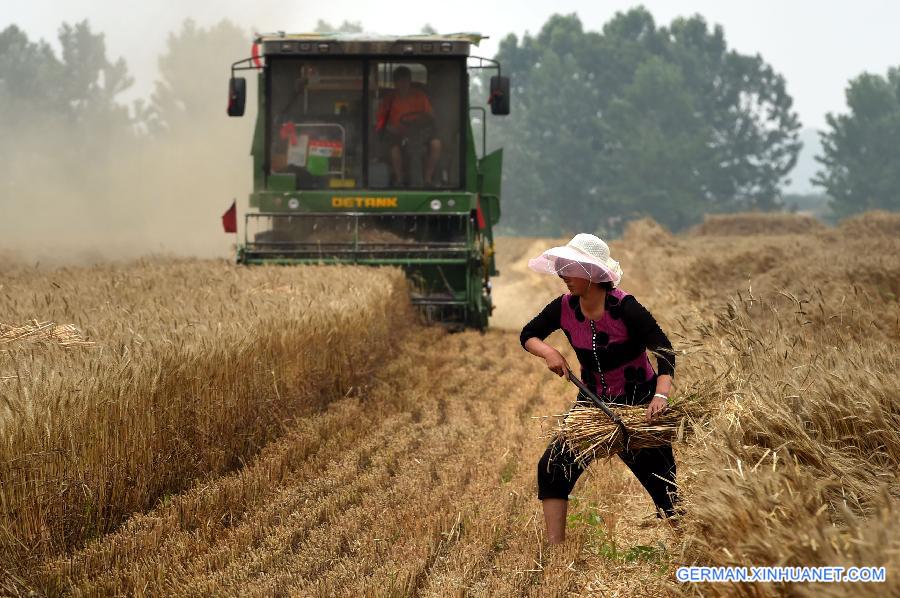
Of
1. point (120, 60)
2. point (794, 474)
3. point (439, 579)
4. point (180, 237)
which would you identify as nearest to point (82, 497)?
point (439, 579)

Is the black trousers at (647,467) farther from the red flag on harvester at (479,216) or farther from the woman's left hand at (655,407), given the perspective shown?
Answer: the red flag on harvester at (479,216)

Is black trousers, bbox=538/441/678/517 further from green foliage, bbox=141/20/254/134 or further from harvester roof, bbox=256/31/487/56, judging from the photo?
green foliage, bbox=141/20/254/134

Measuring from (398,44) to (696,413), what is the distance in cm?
987

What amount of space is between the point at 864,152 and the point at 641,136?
13458 millimetres

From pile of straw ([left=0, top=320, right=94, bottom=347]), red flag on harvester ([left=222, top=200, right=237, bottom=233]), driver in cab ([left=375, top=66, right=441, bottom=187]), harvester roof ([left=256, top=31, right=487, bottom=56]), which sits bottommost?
pile of straw ([left=0, top=320, right=94, bottom=347])

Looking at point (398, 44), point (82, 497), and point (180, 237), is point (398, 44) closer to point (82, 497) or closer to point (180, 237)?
point (82, 497)

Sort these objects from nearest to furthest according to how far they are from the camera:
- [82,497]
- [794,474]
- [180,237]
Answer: [794,474]
[82,497]
[180,237]

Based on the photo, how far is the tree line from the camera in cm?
6662

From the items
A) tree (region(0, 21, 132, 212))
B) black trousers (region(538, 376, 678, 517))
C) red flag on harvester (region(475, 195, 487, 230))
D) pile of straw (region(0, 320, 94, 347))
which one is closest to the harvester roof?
red flag on harvester (region(475, 195, 487, 230))

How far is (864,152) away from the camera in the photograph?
6900 cm

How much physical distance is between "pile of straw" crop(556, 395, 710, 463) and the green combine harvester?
28.7ft

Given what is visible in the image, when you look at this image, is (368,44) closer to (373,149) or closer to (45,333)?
(373,149)

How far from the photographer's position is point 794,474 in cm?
404

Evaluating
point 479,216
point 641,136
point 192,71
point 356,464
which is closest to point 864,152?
point 641,136
